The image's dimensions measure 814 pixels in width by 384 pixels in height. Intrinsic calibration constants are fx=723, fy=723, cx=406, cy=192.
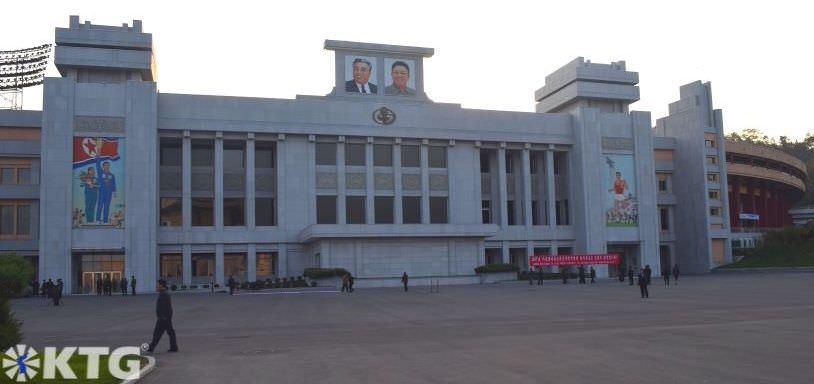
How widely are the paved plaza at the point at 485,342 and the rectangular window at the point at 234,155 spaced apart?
3875 centimetres

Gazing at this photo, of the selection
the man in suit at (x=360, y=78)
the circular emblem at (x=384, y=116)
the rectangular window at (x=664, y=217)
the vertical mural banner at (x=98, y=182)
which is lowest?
the rectangular window at (x=664, y=217)

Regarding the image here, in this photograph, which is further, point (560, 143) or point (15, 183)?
point (560, 143)

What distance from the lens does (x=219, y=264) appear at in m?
64.7

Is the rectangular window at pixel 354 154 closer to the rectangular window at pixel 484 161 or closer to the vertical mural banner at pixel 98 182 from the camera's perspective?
the rectangular window at pixel 484 161

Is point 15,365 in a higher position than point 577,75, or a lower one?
lower

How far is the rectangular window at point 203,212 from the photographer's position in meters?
66.9

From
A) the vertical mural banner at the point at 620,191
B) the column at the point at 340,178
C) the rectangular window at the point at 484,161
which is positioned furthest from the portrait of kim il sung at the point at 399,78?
the vertical mural banner at the point at 620,191

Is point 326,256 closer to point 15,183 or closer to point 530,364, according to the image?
point 15,183

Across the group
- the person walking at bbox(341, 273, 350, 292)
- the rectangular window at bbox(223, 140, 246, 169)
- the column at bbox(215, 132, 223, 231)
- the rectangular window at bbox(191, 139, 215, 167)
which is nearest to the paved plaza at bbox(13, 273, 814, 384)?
the person walking at bbox(341, 273, 350, 292)

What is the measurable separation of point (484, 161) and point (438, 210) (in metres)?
8.90

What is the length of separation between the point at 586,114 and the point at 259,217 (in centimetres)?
3454

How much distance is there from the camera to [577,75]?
249 ft

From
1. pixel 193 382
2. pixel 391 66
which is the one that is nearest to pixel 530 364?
pixel 193 382

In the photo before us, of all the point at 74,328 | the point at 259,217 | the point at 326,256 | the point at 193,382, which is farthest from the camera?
the point at 259,217
